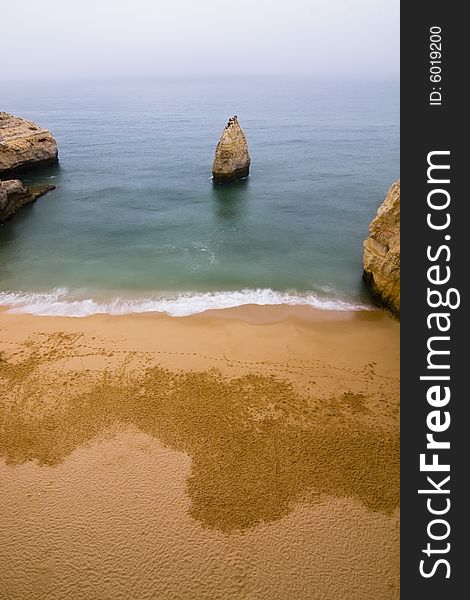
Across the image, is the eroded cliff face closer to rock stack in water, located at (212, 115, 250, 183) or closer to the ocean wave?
rock stack in water, located at (212, 115, 250, 183)

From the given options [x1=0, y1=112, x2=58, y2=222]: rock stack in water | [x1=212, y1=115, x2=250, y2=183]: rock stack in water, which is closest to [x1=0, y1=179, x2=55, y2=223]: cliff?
[x1=0, y1=112, x2=58, y2=222]: rock stack in water

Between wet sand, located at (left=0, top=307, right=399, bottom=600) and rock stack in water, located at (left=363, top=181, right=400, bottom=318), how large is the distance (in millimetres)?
1806

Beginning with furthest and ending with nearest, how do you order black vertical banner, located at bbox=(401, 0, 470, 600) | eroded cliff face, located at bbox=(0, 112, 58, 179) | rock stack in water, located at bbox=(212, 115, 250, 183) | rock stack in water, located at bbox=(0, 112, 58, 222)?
eroded cliff face, located at bbox=(0, 112, 58, 179) < rock stack in water, located at bbox=(212, 115, 250, 183) < rock stack in water, located at bbox=(0, 112, 58, 222) < black vertical banner, located at bbox=(401, 0, 470, 600)

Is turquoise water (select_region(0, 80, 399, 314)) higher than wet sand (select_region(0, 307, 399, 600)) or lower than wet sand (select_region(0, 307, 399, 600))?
higher

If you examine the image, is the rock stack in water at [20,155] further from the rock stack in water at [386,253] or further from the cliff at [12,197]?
the rock stack in water at [386,253]

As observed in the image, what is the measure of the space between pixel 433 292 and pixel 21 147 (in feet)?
143

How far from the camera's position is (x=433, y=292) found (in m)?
9.54

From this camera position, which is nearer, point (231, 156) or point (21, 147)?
point (231, 156)

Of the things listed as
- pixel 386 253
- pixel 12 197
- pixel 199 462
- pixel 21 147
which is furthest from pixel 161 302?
pixel 21 147

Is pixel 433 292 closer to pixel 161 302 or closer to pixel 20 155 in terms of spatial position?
pixel 161 302

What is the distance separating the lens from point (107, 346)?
56.5 ft

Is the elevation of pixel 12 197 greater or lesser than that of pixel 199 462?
greater

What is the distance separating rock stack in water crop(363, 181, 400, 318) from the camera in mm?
17969

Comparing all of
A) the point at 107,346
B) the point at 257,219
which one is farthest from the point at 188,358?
the point at 257,219
